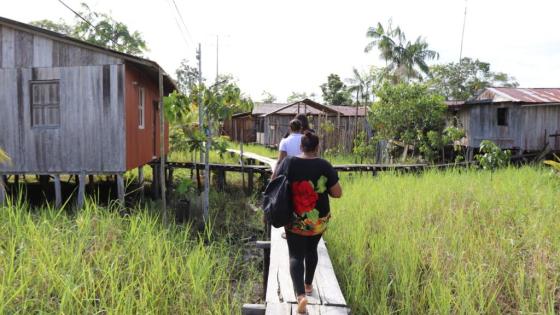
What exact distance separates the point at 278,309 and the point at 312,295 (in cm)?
41

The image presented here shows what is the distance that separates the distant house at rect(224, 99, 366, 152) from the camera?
19967 mm

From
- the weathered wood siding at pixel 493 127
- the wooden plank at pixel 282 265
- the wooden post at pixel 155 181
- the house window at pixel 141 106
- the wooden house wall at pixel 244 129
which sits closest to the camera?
the wooden plank at pixel 282 265

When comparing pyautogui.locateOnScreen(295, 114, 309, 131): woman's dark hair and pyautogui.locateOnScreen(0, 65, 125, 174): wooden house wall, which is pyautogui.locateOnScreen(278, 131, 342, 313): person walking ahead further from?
pyautogui.locateOnScreen(0, 65, 125, 174): wooden house wall

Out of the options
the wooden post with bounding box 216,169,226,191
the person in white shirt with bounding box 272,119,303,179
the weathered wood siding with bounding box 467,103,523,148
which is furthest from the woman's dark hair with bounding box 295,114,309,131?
the weathered wood siding with bounding box 467,103,523,148

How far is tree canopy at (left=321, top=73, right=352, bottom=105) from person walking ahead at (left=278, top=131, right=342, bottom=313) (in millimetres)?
44821

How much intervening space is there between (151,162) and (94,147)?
411 centimetres

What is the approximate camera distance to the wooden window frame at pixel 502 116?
18078 mm

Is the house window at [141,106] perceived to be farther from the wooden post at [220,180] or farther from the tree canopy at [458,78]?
the tree canopy at [458,78]

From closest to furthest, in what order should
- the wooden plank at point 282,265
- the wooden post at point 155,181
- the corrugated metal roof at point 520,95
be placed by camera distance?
the wooden plank at point 282,265, the wooden post at point 155,181, the corrugated metal roof at point 520,95

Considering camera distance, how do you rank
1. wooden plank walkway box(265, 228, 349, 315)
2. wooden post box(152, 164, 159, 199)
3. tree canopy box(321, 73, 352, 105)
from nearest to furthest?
wooden plank walkway box(265, 228, 349, 315) → wooden post box(152, 164, 159, 199) → tree canopy box(321, 73, 352, 105)

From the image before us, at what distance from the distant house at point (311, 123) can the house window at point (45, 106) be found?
6.38 m

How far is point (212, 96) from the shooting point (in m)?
8.23

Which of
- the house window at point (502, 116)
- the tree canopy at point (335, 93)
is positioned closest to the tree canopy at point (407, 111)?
the house window at point (502, 116)

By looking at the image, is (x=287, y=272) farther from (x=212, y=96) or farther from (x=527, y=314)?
(x=212, y=96)
